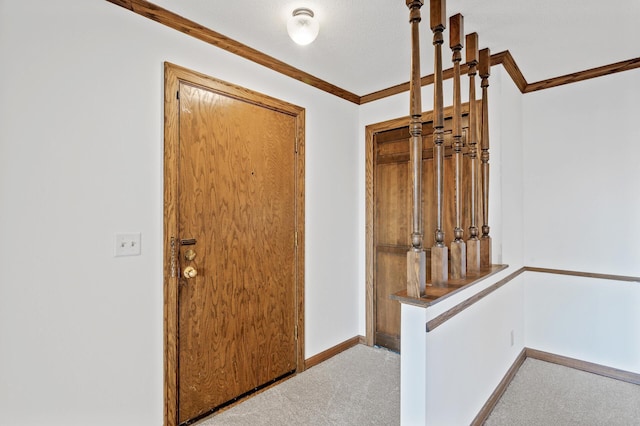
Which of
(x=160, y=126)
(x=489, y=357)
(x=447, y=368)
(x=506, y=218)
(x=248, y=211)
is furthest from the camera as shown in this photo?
(x=506, y=218)

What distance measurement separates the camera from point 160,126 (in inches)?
72.4

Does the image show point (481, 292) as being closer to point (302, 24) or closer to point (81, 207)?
point (302, 24)

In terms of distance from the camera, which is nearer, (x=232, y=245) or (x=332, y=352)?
(x=232, y=245)

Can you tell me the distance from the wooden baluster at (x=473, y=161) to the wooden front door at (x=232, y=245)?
1.25 meters

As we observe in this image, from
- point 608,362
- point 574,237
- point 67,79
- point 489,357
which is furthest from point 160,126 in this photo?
point 608,362

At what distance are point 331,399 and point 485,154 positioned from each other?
1.97 metres

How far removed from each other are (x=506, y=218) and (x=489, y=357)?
3.28 feet

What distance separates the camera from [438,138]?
166 cm

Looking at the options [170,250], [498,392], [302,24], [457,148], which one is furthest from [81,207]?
[498,392]

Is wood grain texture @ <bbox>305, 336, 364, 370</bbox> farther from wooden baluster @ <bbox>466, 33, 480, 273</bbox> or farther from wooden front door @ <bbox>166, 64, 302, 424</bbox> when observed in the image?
wooden baluster @ <bbox>466, 33, 480, 273</bbox>

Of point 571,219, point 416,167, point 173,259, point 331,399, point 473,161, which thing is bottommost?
point 331,399

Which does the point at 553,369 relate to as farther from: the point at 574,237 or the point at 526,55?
the point at 526,55

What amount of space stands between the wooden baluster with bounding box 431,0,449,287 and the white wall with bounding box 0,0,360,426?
135 centimetres

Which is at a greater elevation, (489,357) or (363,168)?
(363,168)
